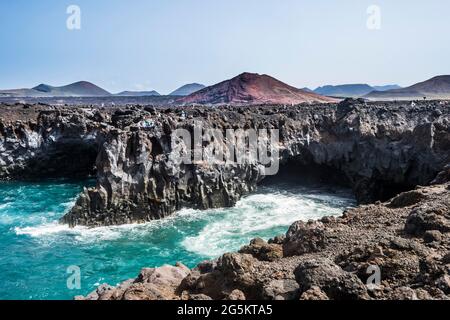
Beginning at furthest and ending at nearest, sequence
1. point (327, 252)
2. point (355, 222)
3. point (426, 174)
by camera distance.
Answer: point (426, 174) < point (355, 222) < point (327, 252)

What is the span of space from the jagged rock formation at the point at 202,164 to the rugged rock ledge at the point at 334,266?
20168 millimetres

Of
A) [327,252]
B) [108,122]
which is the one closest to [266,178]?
[108,122]

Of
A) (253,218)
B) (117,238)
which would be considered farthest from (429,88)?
(117,238)

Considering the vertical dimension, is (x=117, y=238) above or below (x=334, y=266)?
below

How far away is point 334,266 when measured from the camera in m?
10.2

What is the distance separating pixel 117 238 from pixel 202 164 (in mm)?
10159

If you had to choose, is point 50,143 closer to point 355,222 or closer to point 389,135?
point 389,135

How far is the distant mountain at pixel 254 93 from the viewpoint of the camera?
324ft

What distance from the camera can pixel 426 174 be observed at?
1439 inches

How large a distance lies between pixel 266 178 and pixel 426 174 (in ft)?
56.1

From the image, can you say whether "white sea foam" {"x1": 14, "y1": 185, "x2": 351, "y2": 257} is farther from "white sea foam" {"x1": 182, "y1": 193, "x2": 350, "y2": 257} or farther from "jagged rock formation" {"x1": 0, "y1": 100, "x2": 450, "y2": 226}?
"jagged rock formation" {"x1": 0, "y1": 100, "x2": 450, "y2": 226}

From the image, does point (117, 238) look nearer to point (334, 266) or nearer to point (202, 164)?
point (202, 164)

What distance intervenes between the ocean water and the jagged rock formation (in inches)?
71.4

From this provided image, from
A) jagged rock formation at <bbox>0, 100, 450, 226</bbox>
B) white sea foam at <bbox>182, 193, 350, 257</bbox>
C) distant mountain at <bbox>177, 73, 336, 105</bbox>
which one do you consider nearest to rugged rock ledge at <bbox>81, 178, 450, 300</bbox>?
white sea foam at <bbox>182, 193, 350, 257</bbox>
